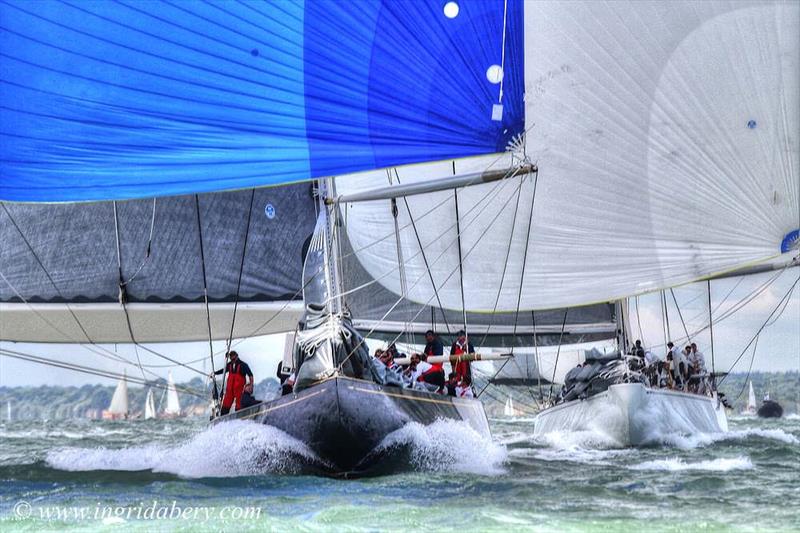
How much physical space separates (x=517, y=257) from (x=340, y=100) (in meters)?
8.35

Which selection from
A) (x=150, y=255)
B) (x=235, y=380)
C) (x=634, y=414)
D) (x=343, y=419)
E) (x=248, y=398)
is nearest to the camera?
(x=343, y=419)

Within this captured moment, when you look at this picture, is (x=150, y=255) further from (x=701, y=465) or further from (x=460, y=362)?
(x=701, y=465)

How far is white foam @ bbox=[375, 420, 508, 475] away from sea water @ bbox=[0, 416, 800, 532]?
0.05ft

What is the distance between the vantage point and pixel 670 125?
15227 mm

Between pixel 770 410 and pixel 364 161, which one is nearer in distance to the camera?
pixel 364 161

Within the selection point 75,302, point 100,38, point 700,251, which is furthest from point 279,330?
point 100,38

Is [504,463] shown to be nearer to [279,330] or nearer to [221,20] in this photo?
[221,20]

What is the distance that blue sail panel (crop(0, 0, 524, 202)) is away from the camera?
11.5 metres

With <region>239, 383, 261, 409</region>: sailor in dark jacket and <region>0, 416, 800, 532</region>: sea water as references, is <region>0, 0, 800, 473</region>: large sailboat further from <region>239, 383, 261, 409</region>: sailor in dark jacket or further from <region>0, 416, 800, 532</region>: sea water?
<region>239, 383, 261, 409</region>: sailor in dark jacket

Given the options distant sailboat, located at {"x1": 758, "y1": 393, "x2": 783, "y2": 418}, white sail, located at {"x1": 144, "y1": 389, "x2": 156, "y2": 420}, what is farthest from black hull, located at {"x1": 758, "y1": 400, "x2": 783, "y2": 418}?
white sail, located at {"x1": 144, "y1": 389, "x2": 156, "y2": 420}

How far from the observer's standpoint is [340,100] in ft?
38.5

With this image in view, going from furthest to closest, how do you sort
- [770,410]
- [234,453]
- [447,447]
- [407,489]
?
1. [770,410]
2. [447,447]
3. [234,453]
4. [407,489]

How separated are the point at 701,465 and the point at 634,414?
4.67 metres

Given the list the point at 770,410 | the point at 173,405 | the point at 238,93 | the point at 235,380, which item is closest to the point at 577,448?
the point at 235,380
